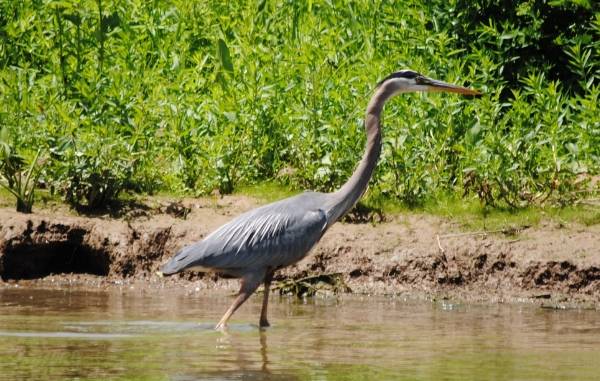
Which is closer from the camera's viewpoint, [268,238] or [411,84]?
[268,238]

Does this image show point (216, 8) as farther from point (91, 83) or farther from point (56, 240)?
point (56, 240)

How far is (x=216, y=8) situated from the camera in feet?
40.4

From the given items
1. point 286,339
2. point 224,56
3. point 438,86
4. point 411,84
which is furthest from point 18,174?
point 286,339

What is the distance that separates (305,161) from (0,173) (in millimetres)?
2367

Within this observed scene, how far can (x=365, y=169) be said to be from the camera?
8.57 meters

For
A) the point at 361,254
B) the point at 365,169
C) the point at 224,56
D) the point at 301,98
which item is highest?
the point at 224,56

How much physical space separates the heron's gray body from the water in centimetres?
36

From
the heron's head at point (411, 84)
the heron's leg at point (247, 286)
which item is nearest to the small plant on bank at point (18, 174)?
the heron's leg at point (247, 286)

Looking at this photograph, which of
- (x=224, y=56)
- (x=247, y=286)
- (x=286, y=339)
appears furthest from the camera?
(x=224, y=56)

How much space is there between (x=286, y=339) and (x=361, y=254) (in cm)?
212

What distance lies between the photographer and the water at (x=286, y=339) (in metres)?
6.30

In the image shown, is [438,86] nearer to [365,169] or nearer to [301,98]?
[365,169]

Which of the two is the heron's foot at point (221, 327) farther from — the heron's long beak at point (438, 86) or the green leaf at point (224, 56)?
the green leaf at point (224, 56)

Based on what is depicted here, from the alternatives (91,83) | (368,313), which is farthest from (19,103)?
(368,313)
